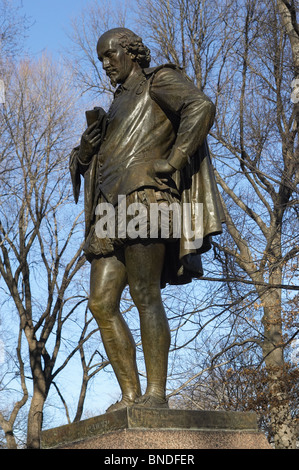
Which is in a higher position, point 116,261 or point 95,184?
point 95,184

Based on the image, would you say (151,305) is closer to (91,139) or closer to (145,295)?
(145,295)

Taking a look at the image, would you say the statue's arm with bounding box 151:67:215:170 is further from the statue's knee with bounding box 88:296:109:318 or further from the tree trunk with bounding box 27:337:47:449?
the tree trunk with bounding box 27:337:47:449

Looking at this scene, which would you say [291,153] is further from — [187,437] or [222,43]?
[187,437]

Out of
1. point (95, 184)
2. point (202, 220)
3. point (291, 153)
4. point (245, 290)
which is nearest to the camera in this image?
point (202, 220)

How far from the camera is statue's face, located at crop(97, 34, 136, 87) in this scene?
4.84 m

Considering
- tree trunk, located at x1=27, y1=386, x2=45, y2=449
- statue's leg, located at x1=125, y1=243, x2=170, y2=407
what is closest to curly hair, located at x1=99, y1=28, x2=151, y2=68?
statue's leg, located at x1=125, y1=243, x2=170, y2=407

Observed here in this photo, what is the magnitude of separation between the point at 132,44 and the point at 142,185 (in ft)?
3.48

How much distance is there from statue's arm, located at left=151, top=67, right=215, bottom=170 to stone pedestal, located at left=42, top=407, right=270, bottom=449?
144 centimetres

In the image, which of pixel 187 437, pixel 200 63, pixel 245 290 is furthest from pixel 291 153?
pixel 187 437

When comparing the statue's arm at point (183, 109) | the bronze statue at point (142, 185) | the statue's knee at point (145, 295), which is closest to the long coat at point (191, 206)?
the bronze statue at point (142, 185)

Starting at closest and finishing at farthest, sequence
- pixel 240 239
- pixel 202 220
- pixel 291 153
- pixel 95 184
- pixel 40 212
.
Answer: pixel 202 220 < pixel 95 184 < pixel 291 153 < pixel 240 239 < pixel 40 212

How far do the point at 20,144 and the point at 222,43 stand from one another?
18.1ft

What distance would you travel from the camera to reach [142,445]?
3.85m
